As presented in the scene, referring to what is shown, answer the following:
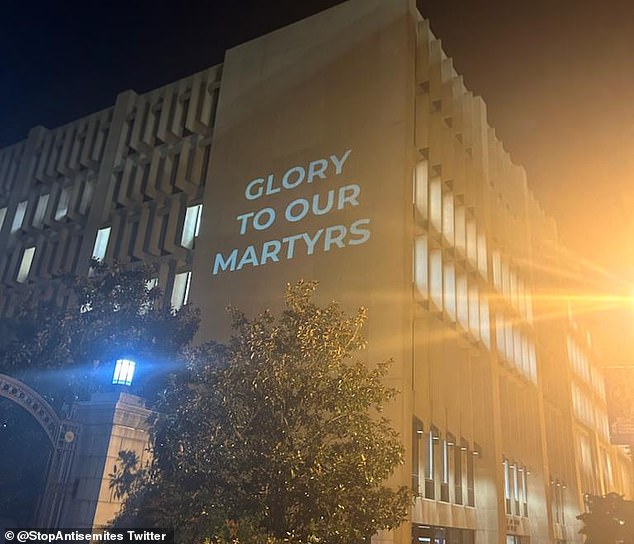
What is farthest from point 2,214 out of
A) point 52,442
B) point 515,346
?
point 515,346

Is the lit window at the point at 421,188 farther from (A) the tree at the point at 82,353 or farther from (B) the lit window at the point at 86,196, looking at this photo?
(B) the lit window at the point at 86,196

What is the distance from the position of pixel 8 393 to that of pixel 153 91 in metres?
26.9

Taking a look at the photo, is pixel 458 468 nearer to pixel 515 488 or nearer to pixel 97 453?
pixel 515 488

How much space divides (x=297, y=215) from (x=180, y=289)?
6.97 meters

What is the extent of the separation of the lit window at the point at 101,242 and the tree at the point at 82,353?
37.3 ft

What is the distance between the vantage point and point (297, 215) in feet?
86.0

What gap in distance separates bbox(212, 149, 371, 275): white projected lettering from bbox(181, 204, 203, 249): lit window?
2315mm

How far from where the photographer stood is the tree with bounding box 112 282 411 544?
12.6 metres

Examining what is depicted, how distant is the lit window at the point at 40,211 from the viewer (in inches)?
1449

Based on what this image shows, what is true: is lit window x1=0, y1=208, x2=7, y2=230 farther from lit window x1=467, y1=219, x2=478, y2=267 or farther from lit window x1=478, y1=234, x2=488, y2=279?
lit window x1=478, y1=234, x2=488, y2=279

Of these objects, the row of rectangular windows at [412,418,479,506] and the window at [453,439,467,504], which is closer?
the row of rectangular windows at [412,418,479,506]

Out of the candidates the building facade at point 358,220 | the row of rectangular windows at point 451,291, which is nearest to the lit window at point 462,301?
the row of rectangular windows at point 451,291

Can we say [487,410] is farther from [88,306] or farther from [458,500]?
[88,306]

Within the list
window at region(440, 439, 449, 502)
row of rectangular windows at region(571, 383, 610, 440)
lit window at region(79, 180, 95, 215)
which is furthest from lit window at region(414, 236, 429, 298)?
row of rectangular windows at region(571, 383, 610, 440)
